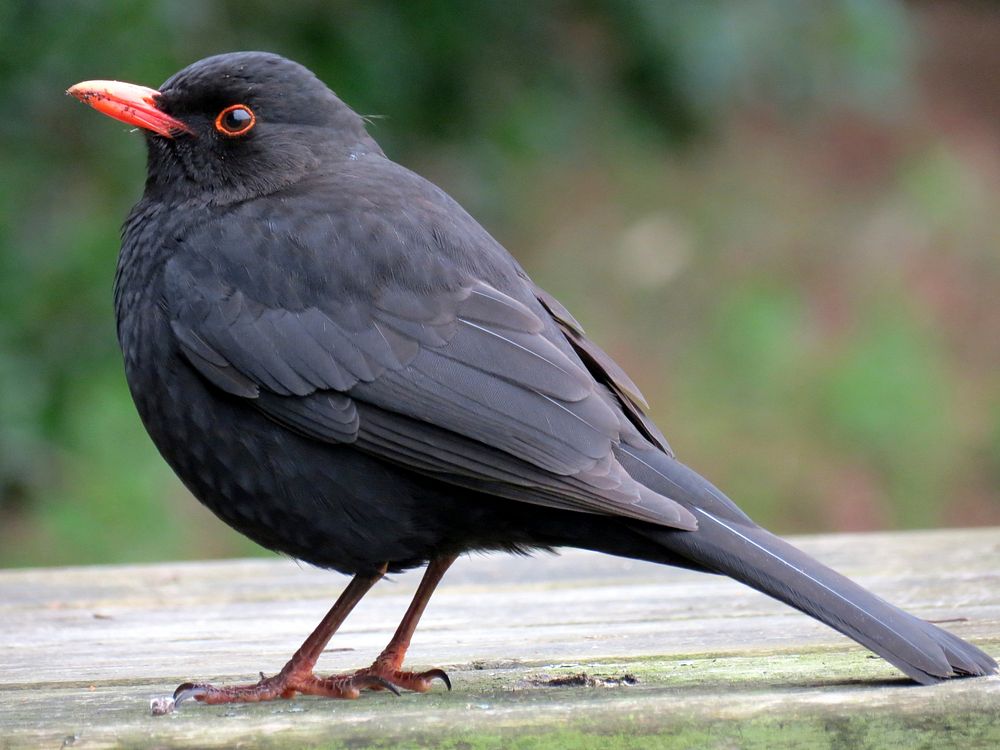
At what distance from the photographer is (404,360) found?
10.5 feet

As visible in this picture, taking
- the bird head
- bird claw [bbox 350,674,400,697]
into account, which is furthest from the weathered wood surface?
the bird head

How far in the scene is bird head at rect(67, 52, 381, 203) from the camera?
370 centimetres

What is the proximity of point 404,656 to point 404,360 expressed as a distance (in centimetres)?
69

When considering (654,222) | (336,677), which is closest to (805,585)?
(336,677)

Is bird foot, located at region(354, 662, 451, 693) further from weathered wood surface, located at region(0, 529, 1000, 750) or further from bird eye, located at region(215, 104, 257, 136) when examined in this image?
bird eye, located at region(215, 104, 257, 136)

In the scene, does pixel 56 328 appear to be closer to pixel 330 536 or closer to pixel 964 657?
pixel 330 536

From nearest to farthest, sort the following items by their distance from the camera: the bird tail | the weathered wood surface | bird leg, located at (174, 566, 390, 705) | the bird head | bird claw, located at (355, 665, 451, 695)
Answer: the weathered wood surface
the bird tail
bird leg, located at (174, 566, 390, 705)
bird claw, located at (355, 665, 451, 695)
the bird head

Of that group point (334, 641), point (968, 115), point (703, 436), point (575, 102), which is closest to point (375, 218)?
point (334, 641)

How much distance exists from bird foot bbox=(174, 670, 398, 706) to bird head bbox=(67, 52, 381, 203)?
1192 millimetres

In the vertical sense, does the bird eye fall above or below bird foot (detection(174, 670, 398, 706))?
above

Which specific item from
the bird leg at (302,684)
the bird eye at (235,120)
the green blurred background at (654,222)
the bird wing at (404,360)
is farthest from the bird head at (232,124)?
the green blurred background at (654,222)

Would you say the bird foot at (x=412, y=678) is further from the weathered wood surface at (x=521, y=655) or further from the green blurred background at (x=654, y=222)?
the green blurred background at (x=654, y=222)

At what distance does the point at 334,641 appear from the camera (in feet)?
12.6

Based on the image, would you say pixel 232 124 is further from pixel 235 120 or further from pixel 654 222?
pixel 654 222
